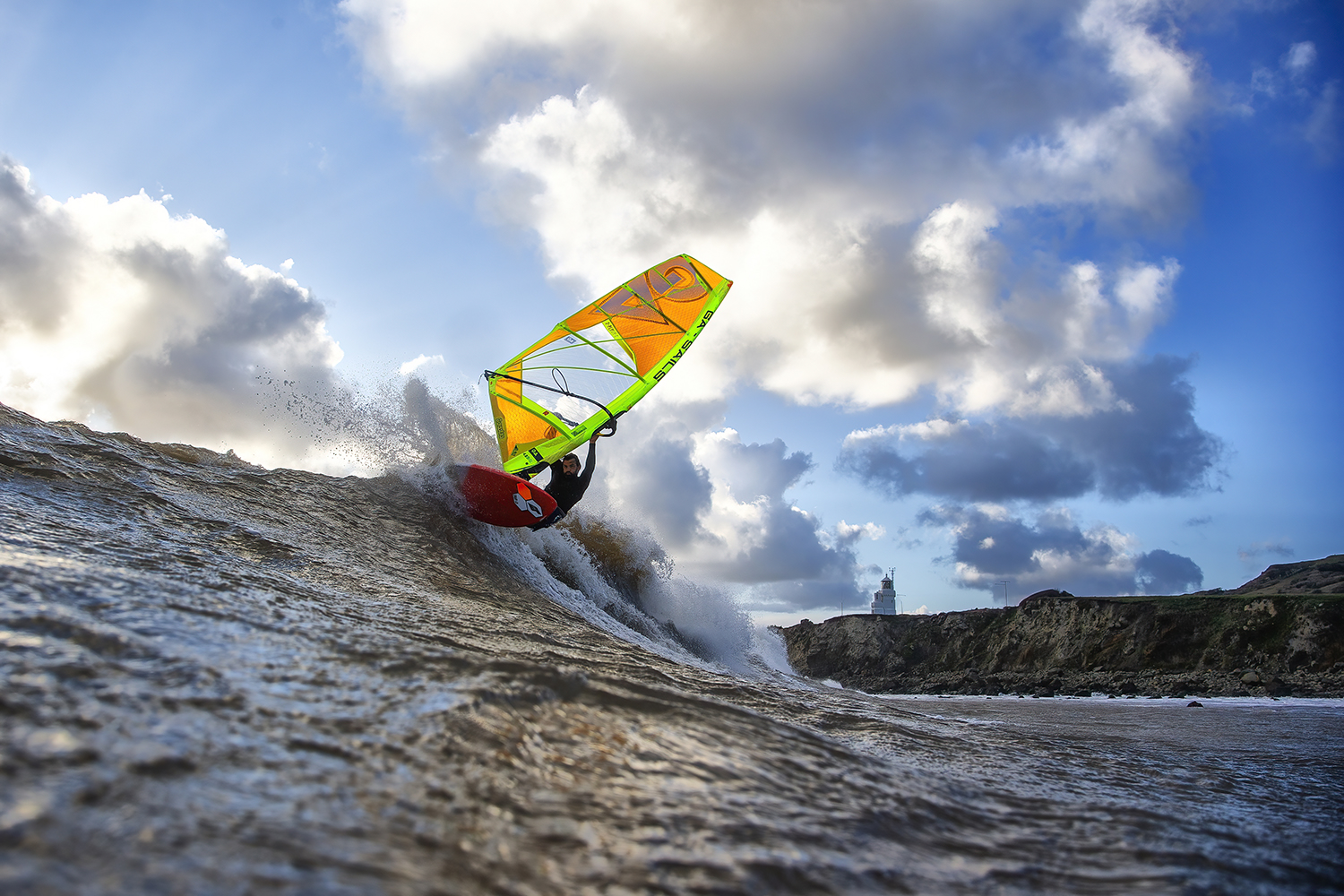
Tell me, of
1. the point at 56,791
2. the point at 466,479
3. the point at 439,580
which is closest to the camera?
the point at 56,791

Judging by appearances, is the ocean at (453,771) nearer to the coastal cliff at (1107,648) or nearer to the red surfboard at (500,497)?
the red surfboard at (500,497)

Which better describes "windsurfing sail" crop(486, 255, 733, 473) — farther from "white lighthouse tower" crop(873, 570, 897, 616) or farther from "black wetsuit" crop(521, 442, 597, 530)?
"white lighthouse tower" crop(873, 570, 897, 616)

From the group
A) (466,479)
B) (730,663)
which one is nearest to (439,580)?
(466,479)

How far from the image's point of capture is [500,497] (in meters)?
8.26

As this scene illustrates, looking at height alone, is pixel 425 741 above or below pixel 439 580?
below

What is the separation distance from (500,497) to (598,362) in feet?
14.0

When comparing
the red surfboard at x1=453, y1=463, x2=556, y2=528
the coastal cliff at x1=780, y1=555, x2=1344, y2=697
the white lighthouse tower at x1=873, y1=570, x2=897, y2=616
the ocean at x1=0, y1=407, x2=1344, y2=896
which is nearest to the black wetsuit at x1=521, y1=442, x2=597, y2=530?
the red surfboard at x1=453, y1=463, x2=556, y2=528

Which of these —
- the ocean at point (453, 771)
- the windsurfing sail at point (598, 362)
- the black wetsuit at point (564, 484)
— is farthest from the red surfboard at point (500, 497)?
the ocean at point (453, 771)

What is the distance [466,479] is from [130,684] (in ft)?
21.2

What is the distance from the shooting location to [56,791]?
1455 millimetres

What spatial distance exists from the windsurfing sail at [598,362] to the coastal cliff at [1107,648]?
19685 millimetres

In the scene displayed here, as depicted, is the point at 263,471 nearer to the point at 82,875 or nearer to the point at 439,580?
the point at 439,580

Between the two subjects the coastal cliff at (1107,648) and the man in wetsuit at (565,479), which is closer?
the man in wetsuit at (565,479)

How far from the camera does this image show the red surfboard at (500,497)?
822 cm
